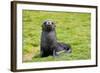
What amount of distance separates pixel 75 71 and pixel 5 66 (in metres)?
0.67

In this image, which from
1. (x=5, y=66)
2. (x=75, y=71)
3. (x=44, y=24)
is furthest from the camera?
(x=75, y=71)

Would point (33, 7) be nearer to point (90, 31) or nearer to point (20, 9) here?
point (20, 9)

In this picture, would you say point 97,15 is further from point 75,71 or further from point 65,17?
point 75,71

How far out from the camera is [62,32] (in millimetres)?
2113

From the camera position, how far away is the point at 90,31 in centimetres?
225

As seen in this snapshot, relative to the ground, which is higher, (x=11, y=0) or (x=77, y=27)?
(x=11, y=0)

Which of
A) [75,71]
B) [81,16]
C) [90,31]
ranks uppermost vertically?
[81,16]

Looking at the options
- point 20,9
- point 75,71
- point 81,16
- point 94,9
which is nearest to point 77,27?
Answer: point 81,16

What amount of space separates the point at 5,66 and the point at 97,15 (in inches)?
40.0

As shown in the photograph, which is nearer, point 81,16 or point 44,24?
point 44,24

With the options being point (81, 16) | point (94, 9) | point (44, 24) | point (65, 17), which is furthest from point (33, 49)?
point (94, 9)

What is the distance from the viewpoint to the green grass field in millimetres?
1971

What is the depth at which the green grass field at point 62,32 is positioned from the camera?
1.97m

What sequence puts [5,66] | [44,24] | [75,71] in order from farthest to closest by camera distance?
[75,71] → [44,24] → [5,66]
